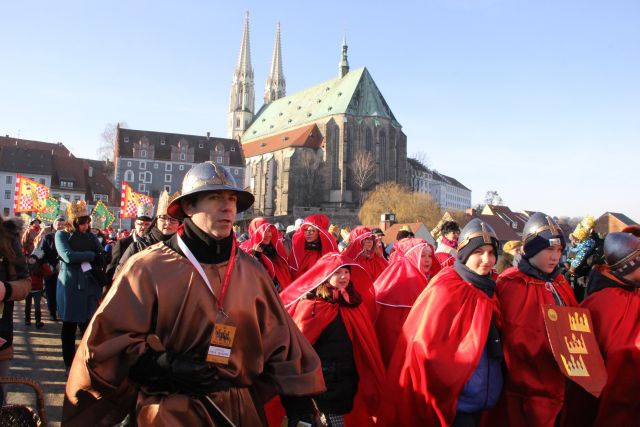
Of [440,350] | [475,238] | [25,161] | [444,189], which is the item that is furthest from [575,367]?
[444,189]

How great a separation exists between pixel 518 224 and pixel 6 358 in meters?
83.7

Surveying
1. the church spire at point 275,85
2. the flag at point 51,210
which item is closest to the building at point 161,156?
the church spire at point 275,85

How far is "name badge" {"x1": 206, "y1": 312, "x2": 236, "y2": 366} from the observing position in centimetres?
277

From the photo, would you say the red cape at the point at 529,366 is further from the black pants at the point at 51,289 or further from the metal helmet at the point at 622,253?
the black pants at the point at 51,289

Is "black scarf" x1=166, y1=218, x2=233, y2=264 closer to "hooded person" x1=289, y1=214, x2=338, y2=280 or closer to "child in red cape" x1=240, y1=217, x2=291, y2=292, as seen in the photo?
"child in red cape" x1=240, y1=217, x2=291, y2=292

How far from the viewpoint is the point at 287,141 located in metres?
86.1

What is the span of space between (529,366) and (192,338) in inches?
110

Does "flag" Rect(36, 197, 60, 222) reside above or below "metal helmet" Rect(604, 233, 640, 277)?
above

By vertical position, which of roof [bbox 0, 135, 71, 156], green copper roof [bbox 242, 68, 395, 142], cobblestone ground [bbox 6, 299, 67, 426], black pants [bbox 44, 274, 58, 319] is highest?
green copper roof [bbox 242, 68, 395, 142]

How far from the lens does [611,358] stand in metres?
4.43

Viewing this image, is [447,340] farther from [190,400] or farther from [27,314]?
[27,314]

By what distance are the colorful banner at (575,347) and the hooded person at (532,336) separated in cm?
19

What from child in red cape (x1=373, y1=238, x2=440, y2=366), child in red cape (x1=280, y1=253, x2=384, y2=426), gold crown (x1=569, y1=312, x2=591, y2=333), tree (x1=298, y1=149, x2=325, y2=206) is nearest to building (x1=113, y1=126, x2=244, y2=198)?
tree (x1=298, y1=149, x2=325, y2=206)

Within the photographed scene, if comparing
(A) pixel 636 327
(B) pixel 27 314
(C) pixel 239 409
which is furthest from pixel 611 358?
(B) pixel 27 314
